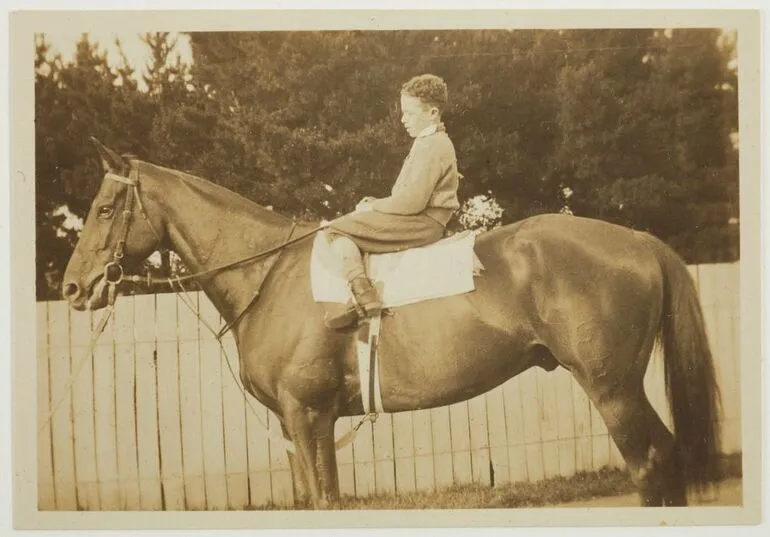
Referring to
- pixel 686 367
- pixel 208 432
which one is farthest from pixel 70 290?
pixel 686 367

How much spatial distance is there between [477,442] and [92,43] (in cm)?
310

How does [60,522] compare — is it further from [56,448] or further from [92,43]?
[92,43]

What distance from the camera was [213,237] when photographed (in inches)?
159

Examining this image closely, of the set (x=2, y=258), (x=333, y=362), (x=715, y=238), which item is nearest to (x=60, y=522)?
(x=2, y=258)

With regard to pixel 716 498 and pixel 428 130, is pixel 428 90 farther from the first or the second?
pixel 716 498

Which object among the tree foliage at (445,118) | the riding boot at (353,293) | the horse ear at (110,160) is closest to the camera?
the riding boot at (353,293)

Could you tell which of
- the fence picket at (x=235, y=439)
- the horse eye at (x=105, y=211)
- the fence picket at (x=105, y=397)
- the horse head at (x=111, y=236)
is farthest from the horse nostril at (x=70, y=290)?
the fence picket at (x=235, y=439)

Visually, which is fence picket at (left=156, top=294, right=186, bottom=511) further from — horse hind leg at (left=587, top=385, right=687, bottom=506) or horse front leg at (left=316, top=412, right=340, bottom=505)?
horse hind leg at (left=587, top=385, right=687, bottom=506)

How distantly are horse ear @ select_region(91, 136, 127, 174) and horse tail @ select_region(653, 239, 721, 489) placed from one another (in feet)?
9.25

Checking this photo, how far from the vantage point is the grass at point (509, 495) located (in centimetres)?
426

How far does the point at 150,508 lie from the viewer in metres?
4.29

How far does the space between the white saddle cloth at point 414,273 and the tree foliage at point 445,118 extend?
1.52 ft

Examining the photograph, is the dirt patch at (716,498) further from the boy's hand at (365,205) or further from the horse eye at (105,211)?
the horse eye at (105,211)

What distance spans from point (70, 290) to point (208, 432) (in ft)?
3.51
